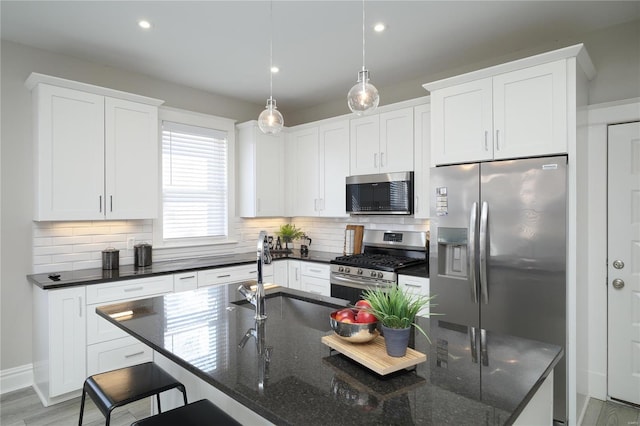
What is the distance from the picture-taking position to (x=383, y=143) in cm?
382

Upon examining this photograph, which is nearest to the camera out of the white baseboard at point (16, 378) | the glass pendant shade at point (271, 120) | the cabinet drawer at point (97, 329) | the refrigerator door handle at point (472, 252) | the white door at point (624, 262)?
the glass pendant shade at point (271, 120)

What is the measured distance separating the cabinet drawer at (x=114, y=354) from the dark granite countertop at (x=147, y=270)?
54 centimetres

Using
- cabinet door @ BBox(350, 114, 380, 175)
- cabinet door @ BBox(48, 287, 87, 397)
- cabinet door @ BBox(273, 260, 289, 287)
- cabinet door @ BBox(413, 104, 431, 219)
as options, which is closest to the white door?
cabinet door @ BBox(413, 104, 431, 219)

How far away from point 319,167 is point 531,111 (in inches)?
94.5

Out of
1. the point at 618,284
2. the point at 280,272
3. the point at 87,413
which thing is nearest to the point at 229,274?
the point at 280,272

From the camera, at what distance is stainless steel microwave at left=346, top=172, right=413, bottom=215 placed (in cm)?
360

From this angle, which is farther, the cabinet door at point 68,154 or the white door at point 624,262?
the cabinet door at point 68,154

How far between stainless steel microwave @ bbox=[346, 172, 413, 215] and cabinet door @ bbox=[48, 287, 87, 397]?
8.72ft

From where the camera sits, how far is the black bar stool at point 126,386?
5.28ft

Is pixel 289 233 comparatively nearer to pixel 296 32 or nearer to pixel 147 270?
pixel 147 270

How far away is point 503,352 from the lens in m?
1.42

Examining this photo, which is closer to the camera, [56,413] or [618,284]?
[56,413]

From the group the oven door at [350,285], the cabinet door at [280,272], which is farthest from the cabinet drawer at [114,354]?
the oven door at [350,285]

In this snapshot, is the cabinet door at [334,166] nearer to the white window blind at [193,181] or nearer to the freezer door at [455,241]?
the white window blind at [193,181]
